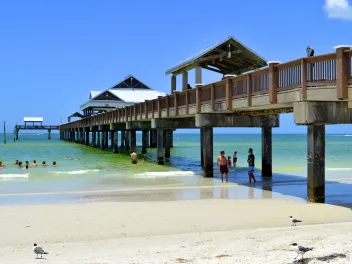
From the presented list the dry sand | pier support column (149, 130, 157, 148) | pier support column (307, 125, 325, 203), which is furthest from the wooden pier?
pier support column (149, 130, 157, 148)

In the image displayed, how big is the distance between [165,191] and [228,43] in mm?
10651

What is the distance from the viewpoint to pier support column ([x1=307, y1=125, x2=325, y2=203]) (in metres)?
13.3

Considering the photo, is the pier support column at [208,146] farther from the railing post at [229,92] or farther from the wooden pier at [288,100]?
the railing post at [229,92]

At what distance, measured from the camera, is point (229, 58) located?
25453 mm

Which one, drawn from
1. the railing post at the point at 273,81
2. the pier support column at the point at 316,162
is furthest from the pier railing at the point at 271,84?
the pier support column at the point at 316,162

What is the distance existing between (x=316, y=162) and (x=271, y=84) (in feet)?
9.22

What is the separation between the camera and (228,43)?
25.3 metres

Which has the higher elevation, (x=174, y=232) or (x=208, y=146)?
(x=208, y=146)

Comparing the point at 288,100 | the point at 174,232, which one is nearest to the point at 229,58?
the point at 288,100

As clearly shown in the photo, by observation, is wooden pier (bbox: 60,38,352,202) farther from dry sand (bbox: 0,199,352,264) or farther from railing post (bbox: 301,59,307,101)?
dry sand (bbox: 0,199,352,264)

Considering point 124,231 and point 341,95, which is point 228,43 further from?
point 124,231

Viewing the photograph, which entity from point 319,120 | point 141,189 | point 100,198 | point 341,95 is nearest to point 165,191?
point 141,189

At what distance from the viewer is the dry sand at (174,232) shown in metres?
7.88

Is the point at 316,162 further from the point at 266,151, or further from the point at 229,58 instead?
the point at 229,58
